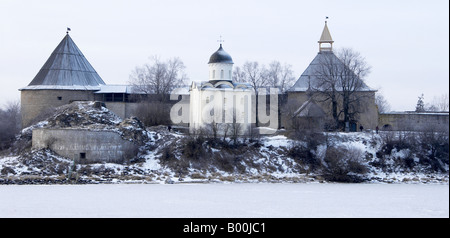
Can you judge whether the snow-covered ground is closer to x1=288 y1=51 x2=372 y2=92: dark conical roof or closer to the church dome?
x1=288 y1=51 x2=372 y2=92: dark conical roof

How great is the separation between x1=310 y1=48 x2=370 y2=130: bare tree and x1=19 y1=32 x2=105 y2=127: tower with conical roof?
1193cm

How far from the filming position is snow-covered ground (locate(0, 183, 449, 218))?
2223 centimetres

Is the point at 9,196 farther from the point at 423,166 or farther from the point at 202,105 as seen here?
the point at 423,166

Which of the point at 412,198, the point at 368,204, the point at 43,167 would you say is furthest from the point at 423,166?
the point at 43,167

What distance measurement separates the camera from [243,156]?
3391cm

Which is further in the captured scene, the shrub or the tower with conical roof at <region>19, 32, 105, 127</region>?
the tower with conical roof at <region>19, 32, 105, 127</region>

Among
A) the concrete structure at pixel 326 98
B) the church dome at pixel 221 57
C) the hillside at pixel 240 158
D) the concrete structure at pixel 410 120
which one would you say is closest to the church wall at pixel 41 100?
the hillside at pixel 240 158

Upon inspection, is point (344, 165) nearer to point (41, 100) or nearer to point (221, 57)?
point (221, 57)

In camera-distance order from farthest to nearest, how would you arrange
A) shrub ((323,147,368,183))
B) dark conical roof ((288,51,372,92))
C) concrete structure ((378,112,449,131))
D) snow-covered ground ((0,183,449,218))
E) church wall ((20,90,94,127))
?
church wall ((20,90,94,127)), dark conical roof ((288,51,372,92)), concrete structure ((378,112,449,131)), shrub ((323,147,368,183)), snow-covered ground ((0,183,449,218))

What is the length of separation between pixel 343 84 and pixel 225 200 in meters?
15.3

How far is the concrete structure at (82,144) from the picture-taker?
107 ft

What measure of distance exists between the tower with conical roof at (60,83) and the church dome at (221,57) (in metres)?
6.57

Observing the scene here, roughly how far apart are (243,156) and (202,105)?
219 inches

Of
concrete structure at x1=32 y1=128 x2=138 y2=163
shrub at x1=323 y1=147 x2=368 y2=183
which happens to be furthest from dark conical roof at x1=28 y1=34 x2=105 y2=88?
shrub at x1=323 y1=147 x2=368 y2=183
